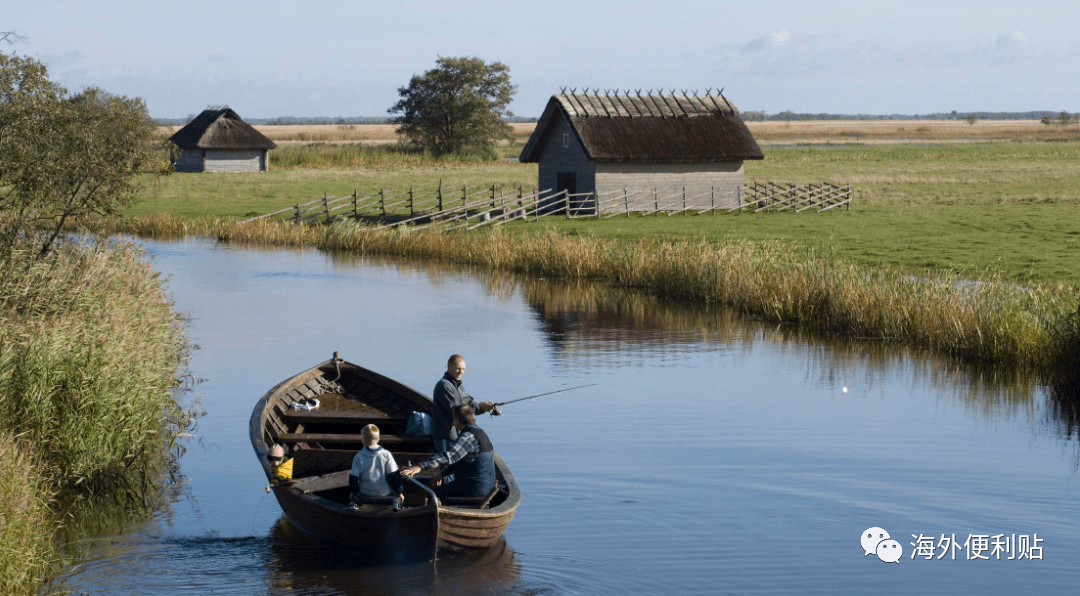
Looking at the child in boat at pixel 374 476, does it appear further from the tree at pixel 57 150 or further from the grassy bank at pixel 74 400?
the tree at pixel 57 150

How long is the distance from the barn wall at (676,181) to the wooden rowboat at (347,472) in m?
32.5

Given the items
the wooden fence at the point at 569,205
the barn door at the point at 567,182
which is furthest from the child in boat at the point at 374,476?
the barn door at the point at 567,182

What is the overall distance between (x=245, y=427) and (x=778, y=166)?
245 feet

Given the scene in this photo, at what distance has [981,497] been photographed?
44.0ft

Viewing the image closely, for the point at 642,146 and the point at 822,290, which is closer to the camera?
the point at 822,290

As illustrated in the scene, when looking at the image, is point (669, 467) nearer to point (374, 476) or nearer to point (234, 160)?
point (374, 476)

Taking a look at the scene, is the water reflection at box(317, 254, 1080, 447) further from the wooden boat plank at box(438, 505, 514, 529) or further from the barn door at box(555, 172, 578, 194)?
the barn door at box(555, 172, 578, 194)

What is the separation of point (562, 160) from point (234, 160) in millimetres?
34969

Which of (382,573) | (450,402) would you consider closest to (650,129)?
(450,402)

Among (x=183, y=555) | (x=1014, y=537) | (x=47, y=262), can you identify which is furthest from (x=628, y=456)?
(x=47, y=262)

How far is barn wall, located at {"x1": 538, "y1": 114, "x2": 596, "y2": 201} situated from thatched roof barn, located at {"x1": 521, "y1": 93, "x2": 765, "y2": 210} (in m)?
0.04

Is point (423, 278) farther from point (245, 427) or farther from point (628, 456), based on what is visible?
point (628, 456)

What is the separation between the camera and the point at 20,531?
9.95 meters

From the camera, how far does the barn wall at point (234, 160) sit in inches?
3034
